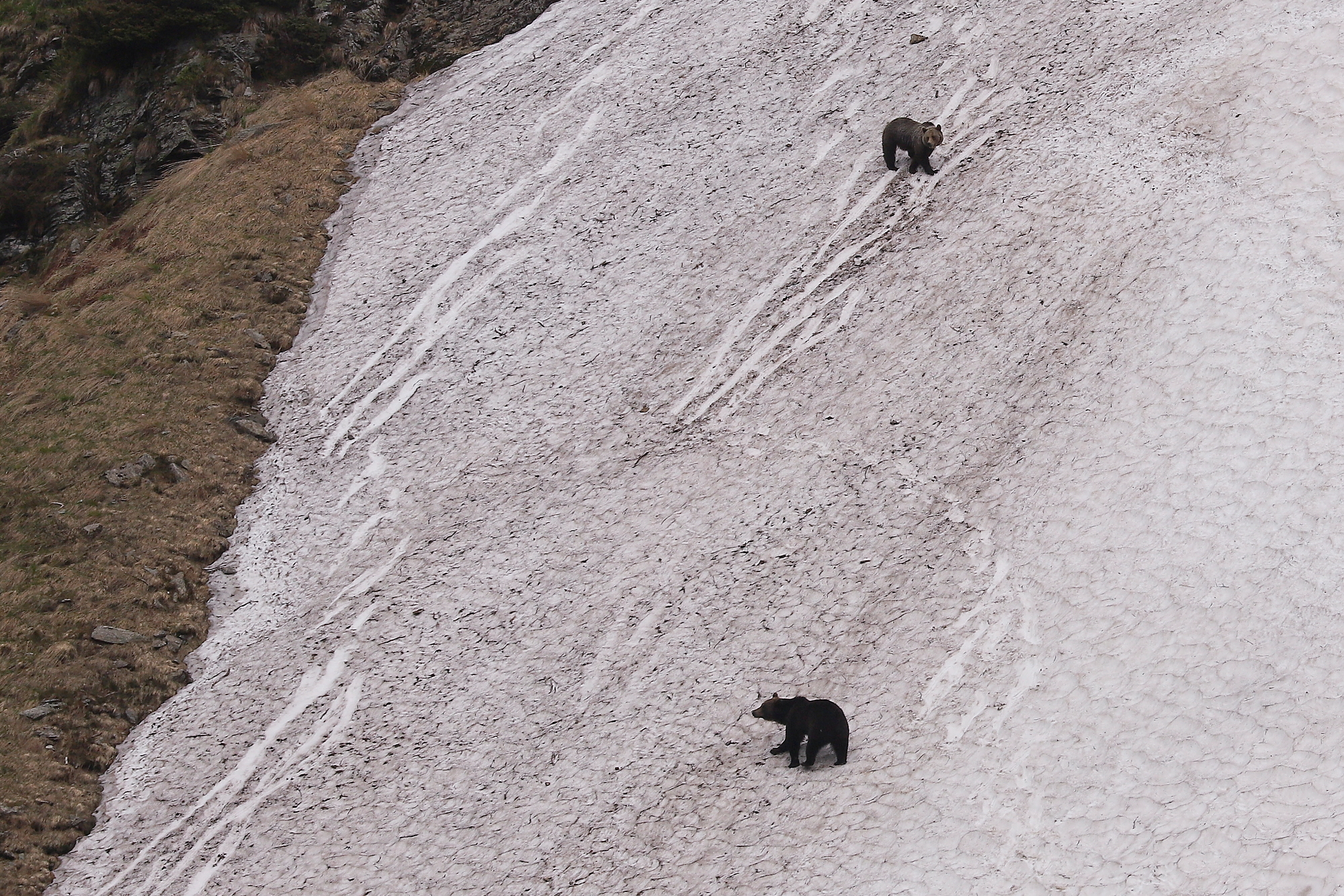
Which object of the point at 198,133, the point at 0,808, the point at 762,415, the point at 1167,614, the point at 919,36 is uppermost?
the point at 198,133

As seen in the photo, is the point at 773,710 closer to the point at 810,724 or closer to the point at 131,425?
the point at 810,724

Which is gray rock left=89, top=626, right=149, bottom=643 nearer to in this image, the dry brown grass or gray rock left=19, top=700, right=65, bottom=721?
the dry brown grass

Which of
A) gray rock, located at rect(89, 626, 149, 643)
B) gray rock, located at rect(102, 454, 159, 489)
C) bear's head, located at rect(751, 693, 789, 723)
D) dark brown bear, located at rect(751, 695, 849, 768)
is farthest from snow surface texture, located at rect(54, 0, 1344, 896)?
gray rock, located at rect(102, 454, 159, 489)

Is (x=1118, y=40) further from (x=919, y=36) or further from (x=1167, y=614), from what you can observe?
(x=1167, y=614)

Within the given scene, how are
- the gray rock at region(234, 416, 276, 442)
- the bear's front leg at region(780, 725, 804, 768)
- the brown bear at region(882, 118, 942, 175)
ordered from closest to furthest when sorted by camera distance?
the bear's front leg at region(780, 725, 804, 768) < the brown bear at region(882, 118, 942, 175) < the gray rock at region(234, 416, 276, 442)

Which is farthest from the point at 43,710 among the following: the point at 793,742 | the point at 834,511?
the point at 834,511

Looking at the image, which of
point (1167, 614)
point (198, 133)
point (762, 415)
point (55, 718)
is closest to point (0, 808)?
point (55, 718)

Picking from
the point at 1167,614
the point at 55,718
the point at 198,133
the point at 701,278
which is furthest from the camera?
the point at 198,133
